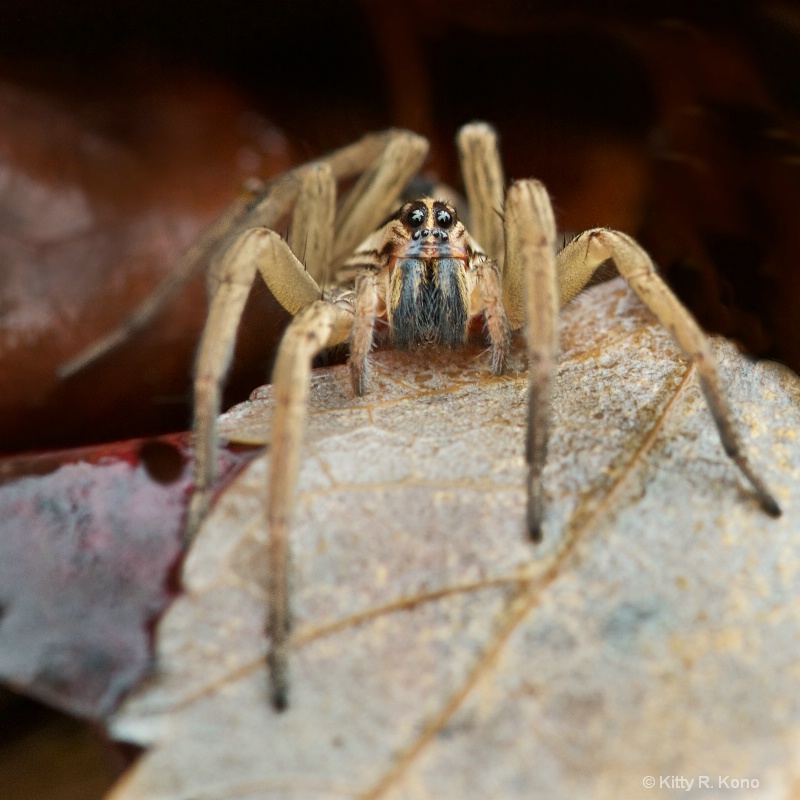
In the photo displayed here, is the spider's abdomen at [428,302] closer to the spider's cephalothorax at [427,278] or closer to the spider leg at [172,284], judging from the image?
the spider's cephalothorax at [427,278]

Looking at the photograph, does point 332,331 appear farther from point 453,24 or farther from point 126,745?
point 453,24

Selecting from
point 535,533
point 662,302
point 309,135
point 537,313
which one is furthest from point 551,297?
point 309,135

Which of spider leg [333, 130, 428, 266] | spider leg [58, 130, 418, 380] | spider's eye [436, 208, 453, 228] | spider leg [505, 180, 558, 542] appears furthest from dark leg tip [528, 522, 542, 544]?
spider leg [333, 130, 428, 266]

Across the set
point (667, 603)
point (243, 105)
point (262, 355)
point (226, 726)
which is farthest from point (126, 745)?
point (243, 105)

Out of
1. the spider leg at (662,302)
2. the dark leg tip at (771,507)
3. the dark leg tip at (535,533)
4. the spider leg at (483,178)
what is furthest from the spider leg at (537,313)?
the spider leg at (483,178)
